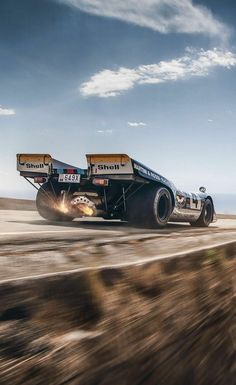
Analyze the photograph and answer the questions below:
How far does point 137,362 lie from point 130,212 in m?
5.21

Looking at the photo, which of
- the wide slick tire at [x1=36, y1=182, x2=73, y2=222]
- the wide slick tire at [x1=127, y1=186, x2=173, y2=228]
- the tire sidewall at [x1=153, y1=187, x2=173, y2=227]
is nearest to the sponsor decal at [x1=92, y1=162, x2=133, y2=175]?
the wide slick tire at [x1=127, y1=186, x2=173, y2=228]

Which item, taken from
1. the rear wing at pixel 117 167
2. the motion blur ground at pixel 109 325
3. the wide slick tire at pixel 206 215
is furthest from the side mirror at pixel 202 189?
the motion blur ground at pixel 109 325

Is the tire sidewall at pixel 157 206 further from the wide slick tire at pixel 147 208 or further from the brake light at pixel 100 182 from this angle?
the brake light at pixel 100 182

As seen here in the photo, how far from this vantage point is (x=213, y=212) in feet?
27.6

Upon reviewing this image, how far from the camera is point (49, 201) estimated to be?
20.9ft

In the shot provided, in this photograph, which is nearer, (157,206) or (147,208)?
(147,208)

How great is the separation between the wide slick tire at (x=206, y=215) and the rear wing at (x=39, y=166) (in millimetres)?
3196

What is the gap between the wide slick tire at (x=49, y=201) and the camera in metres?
6.34

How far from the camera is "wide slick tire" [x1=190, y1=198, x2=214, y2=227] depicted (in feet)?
26.2

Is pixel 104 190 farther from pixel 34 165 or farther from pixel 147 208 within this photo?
pixel 34 165

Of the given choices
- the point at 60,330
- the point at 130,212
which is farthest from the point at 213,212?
the point at 60,330

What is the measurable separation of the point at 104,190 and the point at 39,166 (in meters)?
1.05

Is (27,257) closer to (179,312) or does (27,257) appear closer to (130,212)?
(179,312)

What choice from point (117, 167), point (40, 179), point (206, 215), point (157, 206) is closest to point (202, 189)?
point (206, 215)
